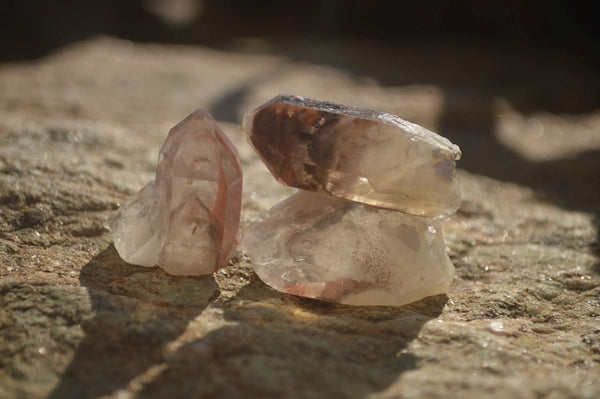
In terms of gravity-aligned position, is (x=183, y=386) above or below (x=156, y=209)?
below

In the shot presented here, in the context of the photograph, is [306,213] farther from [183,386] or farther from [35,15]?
[35,15]

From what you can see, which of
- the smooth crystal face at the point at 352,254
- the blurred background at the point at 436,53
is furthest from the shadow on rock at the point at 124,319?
the blurred background at the point at 436,53

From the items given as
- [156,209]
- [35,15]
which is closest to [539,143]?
[156,209]

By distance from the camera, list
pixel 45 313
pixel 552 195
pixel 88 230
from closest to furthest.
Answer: pixel 45 313 → pixel 88 230 → pixel 552 195

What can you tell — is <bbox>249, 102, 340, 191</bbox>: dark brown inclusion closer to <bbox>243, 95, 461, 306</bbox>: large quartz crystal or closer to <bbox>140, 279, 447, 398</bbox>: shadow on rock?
<bbox>243, 95, 461, 306</bbox>: large quartz crystal

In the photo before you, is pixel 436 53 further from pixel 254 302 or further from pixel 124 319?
pixel 124 319

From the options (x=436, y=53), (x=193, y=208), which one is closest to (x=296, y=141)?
(x=193, y=208)

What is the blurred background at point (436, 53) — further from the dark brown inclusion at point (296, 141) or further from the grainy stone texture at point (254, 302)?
the dark brown inclusion at point (296, 141)
